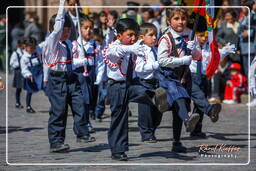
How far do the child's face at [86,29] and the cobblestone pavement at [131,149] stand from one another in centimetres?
146

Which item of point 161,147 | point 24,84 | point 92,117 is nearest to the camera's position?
point 161,147

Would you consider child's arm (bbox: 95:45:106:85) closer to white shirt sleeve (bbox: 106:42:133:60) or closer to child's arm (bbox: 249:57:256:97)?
child's arm (bbox: 249:57:256:97)

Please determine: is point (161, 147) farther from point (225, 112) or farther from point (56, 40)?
point (225, 112)

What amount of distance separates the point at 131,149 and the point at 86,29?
2.26 metres

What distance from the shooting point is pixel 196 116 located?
26.8 ft

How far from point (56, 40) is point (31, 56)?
5768 mm

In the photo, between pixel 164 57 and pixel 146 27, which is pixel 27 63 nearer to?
pixel 146 27

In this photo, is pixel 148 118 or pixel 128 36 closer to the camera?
pixel 128 36

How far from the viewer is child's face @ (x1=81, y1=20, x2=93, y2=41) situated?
10602mm

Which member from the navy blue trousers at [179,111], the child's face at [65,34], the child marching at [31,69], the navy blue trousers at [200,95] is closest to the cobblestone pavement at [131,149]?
→ the navy blue trousers at [179,111]

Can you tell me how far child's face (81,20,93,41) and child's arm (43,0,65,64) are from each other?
1602 mm

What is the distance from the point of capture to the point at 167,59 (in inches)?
338

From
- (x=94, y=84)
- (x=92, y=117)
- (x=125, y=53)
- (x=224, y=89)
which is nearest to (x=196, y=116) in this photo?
(x=125, y=53)

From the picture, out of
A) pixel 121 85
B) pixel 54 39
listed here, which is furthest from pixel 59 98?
pixel 121 85
